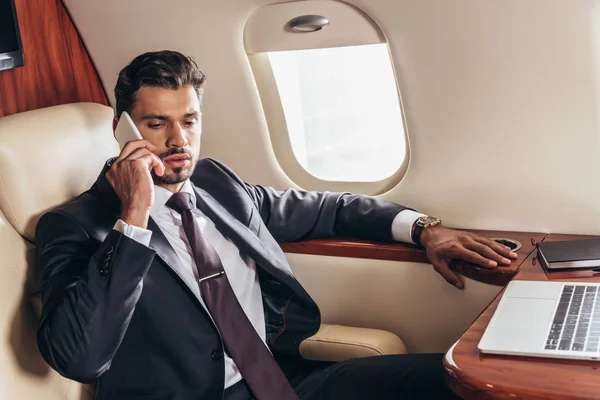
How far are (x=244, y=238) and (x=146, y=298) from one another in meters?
0.36

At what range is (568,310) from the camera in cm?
155

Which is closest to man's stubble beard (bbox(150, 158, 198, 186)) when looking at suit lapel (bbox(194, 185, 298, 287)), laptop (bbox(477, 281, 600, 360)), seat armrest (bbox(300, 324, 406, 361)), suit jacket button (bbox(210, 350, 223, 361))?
suit lapel (bbox(194, 185, 298, 287))

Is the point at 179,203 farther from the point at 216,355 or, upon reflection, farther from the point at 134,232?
the point at 216,355

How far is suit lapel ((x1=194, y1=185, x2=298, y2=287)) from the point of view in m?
2.07

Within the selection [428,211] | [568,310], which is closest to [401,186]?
[428,211]

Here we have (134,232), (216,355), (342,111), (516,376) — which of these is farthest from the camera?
(342,111)

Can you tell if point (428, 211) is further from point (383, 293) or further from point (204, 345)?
point (204, 345)

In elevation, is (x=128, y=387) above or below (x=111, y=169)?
below

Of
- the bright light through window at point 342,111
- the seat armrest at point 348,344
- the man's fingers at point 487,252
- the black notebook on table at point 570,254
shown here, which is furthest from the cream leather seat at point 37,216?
the bright light through window at point 342,111

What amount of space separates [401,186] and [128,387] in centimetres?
109

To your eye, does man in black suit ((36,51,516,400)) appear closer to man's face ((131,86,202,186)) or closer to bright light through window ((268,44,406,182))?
man's face ((131,86,202,186))

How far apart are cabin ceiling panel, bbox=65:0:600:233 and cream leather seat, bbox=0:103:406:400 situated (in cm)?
47

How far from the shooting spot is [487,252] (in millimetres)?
2021

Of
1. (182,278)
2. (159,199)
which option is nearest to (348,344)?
(182,278)
